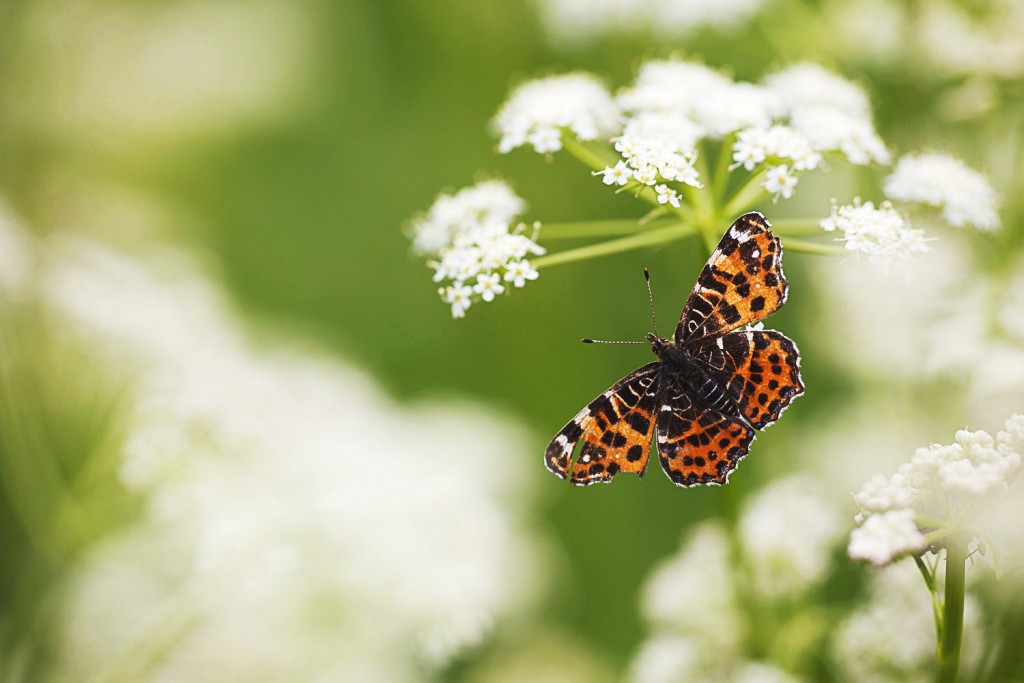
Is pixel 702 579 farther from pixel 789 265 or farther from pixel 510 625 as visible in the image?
pixel 789 265

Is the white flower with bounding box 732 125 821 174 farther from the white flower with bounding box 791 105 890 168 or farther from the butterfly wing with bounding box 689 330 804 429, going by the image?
the butterfly wing with bounding box 689 330 804 429

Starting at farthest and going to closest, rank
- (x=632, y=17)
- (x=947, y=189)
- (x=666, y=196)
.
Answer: (x=632, y=17) → (x=947, y=189) → (x=666, y=196)

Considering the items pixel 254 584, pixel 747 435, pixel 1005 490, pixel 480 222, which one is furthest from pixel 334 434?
pixel 1005 490

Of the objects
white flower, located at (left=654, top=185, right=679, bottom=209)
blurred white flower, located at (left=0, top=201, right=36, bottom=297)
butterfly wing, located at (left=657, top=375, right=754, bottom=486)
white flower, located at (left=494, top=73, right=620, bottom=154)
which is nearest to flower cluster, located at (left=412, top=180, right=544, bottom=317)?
white flower, located at (left=494, top=73, right=620, bottom=154)

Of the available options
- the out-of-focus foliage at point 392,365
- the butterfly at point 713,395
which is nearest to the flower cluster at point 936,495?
the out-of-focus foliage at point 392,365

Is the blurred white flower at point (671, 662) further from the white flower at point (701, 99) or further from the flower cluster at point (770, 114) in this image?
the white flower at point (701, 99)

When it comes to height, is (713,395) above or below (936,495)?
above

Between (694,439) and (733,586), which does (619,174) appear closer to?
(694,439)

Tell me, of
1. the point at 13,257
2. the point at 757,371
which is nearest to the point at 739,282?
the point at 757,371
